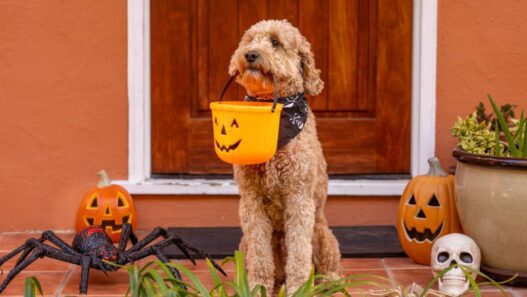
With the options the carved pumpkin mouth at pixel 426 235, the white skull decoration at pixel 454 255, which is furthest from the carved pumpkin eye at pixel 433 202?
the white skull decoration at pixel 454 255

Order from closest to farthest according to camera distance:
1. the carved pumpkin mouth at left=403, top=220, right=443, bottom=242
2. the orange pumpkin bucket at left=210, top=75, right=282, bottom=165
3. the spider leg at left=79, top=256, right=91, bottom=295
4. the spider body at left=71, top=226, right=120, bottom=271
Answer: the orange pumpkin bucket at left=210, top=75, right=282, bottom=165
the spider leg at left=79, top=256, right=91, bottom=295
the spider body at left=71, top=226, right=120, bottom=271
the carved pumpkin mouth at left=403, top=220, right=443, bottom=242

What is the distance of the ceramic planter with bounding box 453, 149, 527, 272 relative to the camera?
168 inches

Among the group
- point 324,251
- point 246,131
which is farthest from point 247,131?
point 324,251

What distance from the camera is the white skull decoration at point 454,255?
421 cm

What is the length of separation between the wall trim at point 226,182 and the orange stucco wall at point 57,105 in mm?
62

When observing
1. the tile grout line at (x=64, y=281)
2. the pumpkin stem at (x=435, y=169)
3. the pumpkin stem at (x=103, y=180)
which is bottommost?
the tile grout line at (x=64, y=281)

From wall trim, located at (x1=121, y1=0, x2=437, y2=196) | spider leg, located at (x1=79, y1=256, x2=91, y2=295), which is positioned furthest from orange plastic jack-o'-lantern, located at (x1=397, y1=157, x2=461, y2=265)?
spider leg, located at (x1=79, y1=256, x2=91, y2=295)

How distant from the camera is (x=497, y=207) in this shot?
432 centimetres

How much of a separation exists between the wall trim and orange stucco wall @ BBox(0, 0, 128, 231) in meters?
0.06

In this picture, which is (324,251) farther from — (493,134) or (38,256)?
(38,256)

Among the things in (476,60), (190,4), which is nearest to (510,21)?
(476,60)

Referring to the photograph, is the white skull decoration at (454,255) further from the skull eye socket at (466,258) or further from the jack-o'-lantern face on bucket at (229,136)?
the jack-o'-lantern face on bucket at (229,136)

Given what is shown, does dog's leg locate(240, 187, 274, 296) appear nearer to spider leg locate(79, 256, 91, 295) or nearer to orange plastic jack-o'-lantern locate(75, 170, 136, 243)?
spider leg locate(79, 256, 91, 295)

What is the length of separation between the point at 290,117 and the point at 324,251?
2.38 ft
